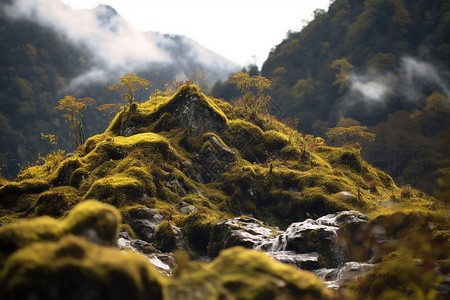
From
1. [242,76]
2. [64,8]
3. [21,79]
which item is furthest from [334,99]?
[64,8]

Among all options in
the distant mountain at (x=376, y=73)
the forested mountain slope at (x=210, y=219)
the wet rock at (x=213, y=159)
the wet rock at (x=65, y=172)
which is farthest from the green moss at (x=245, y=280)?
the distant mountain at (x=376, y=73)

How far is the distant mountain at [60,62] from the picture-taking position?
10169 cm

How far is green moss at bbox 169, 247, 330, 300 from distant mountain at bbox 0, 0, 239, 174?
8413 cm

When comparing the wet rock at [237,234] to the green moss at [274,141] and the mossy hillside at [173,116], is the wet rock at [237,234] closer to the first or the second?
the mossy hillside at [173,116]

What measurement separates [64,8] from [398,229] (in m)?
179

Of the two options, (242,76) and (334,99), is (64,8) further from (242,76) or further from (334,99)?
(242,76)

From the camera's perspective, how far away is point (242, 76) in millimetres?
25500

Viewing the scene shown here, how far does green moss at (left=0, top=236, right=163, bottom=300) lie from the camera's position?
2812 mm

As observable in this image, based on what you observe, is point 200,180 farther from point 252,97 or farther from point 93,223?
point 93,223

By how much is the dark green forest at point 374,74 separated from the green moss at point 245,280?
205 feet

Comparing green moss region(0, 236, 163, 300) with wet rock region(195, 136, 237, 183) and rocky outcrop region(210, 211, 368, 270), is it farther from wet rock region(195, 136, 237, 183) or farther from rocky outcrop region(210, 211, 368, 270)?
wet rock region(195, 136, 237, 183)

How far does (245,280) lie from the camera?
12.3 ft

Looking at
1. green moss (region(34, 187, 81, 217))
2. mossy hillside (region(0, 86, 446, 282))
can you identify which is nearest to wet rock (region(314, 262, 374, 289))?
mossy hillside (region(0, 86, 446, 282))

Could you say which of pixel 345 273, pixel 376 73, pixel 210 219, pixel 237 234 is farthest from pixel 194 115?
pixel 376 73
